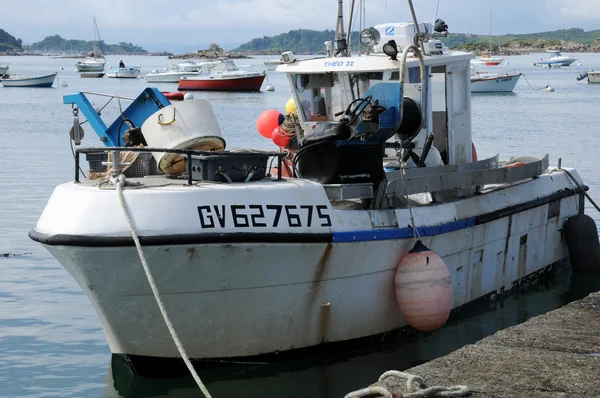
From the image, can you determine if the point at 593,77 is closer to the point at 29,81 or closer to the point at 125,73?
the point at 29,81

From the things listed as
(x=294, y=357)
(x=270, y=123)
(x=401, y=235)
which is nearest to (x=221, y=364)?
(x=294, y=357)

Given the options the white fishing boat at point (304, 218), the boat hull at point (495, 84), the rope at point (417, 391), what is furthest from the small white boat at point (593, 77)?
the rope at point (417, 391)

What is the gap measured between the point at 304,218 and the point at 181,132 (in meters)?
1.29

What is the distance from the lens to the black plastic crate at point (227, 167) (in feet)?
24.5

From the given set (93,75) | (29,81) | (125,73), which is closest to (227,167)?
(29,81)

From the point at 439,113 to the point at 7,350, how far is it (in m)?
4.69

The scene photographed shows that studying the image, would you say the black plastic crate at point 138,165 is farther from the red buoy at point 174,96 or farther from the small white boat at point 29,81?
the small white boat at point 29,81

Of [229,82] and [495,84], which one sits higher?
[229,82]

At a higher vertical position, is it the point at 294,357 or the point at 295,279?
the point at 295,279

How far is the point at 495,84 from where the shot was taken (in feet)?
184

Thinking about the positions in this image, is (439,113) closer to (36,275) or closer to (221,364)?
(221,364)

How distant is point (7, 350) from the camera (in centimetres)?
906

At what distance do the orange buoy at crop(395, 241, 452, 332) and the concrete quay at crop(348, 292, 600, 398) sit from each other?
1.16 metres

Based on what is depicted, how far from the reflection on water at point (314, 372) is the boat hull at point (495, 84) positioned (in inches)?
1877
